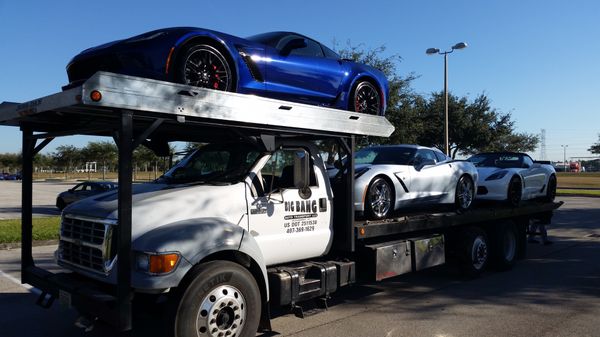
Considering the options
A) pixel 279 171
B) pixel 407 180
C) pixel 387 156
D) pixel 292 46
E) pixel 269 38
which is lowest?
pixel 407 180

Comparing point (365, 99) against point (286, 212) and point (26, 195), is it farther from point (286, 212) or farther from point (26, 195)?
point (26, 195)

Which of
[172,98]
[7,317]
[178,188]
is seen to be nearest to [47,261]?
[7,317]

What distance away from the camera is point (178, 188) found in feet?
16.2

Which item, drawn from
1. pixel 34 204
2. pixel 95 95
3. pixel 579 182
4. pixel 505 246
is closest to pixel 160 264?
pixel 95 95

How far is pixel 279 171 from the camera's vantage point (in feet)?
17.8

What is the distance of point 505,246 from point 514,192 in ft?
4.20

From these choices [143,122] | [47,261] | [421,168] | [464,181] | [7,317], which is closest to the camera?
[143,122]

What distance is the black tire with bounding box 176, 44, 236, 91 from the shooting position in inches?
193

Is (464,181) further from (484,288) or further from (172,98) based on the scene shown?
(172,98)

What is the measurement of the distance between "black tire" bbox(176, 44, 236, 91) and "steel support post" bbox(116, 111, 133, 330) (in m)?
1.12

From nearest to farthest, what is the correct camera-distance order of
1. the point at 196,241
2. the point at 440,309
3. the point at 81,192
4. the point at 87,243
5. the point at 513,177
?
the point at 196,241, the point at 87,243, the point at 440,309, the point at 513,177, the point at 81,192

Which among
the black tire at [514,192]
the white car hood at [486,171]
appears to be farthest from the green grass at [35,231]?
the black tire at [514,192]

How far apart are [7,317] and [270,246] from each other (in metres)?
3.35

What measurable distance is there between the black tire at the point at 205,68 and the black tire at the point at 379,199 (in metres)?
2.30
